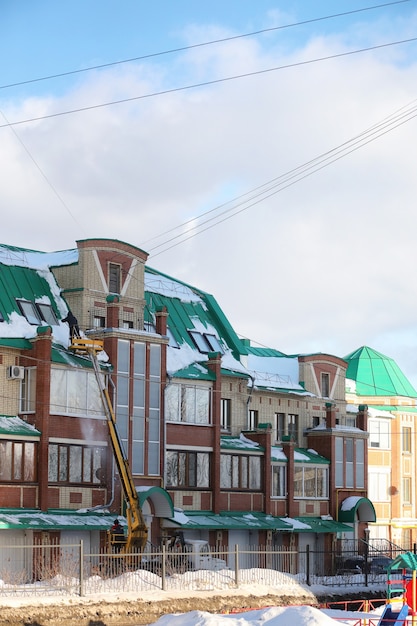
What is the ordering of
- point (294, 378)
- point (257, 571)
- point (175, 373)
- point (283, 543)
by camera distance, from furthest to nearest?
point (294, 378) → point (283, 543) → point (175, 373) → point (257, 571)

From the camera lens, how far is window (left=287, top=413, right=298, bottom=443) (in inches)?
2753

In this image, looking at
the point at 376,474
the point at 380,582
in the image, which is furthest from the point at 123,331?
the point at 376,474

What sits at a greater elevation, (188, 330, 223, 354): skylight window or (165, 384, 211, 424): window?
(188, 330, 223, 354): skylight window

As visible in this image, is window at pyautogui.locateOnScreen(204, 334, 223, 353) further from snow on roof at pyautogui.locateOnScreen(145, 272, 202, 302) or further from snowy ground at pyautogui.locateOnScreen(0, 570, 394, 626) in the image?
snowy ground at pyautogui.locateOnScreen(0, 570, 394, 626)

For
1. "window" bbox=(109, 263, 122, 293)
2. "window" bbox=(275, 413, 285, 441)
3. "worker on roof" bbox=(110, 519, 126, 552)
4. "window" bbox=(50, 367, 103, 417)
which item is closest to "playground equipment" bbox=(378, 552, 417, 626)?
"worker on roof" bbox=(110, 519, 126, 552)

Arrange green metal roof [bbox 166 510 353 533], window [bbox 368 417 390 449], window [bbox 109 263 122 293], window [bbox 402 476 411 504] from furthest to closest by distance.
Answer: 1. window [bbox 402 476 411 504]
2. window [bbox 368 417 390 449]
3. window [bbox 109 263 122 293]
4. green metal roof [bbox 166 510 353 533]

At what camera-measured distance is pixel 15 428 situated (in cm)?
5094

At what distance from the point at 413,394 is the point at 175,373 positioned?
137 feet

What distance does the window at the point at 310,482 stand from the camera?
6606 centimetres

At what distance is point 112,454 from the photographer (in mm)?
54125

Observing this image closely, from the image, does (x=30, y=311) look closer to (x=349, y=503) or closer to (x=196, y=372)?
(x=196, y=372)

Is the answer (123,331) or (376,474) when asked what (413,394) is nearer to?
(376,474)

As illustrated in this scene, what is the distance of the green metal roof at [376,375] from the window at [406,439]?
2963 millimetres

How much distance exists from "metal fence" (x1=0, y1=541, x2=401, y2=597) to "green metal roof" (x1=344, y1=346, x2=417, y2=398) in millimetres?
36438
